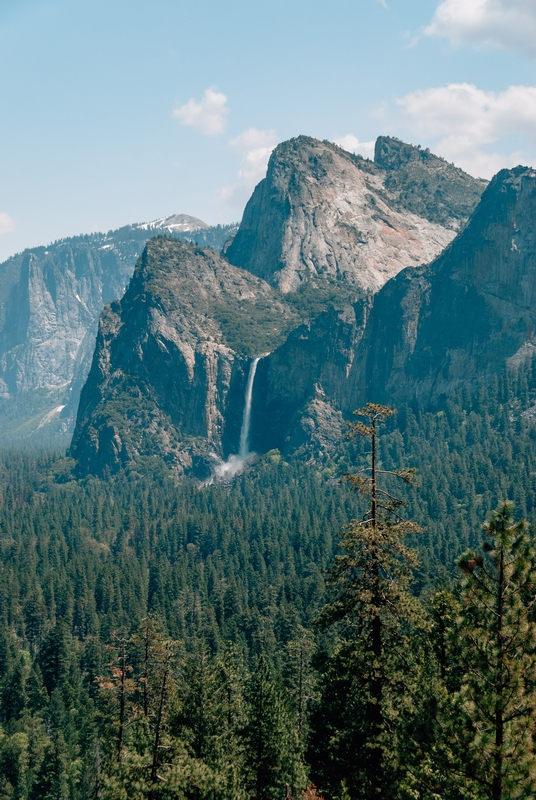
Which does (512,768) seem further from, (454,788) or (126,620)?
(126,620)

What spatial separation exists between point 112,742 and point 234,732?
30.8 ft

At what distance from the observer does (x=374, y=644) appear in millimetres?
36906

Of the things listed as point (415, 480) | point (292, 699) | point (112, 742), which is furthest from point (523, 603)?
point (292, 699)

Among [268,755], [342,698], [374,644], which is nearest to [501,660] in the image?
[374,644]

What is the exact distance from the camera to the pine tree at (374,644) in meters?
36.1

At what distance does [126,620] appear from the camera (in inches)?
5748

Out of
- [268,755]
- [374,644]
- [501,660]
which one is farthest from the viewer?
[268,755]

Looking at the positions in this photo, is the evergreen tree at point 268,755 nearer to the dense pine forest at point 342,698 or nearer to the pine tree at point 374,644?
the dense pine forest at point 342,698

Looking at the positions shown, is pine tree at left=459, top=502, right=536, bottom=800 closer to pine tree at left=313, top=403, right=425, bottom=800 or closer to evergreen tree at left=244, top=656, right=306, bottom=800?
pine tree at left=313, top=403, right=425, bottom=800

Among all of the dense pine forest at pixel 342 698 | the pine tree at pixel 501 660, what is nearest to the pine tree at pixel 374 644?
the dense pine forest at pixel 342 698

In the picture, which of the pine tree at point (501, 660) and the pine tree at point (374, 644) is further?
the pine tree at point (374, 644)

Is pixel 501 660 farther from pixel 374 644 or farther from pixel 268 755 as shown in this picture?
pixel 268 755

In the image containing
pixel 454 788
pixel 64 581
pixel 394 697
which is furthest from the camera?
pixel 64 581

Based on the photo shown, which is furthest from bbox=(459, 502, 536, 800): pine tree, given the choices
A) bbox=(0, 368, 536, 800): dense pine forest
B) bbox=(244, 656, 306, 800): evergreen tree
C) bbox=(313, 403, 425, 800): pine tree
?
bbox=(244, 656, 306, 800): evergreen tree
